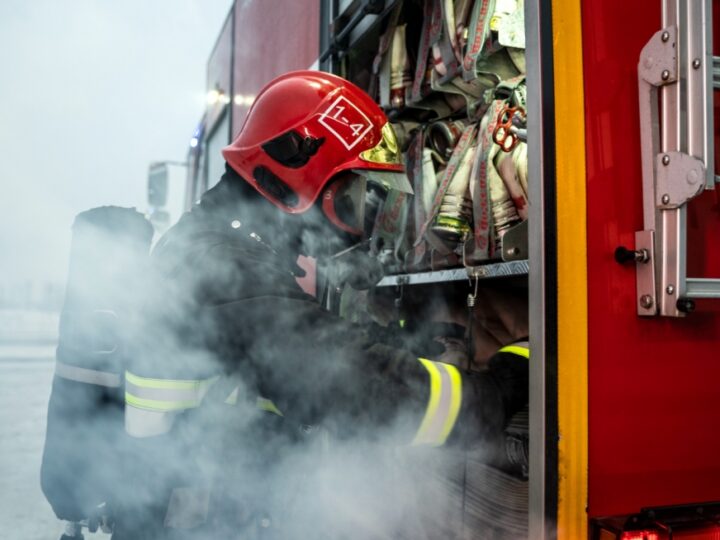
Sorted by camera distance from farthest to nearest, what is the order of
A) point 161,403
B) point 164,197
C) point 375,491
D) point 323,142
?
point 164,197 < point 375,491 < point 323,142 < point 161,403

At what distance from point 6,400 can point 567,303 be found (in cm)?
609

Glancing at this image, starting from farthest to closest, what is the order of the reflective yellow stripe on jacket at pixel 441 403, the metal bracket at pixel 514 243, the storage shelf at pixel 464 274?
the storage shelf at pixel 464 274 → the metal bracket at pixel 514 243 → the reflective yellow stripe on jacket at pixel 441 403

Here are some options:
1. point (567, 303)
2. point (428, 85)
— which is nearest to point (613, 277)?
point (567, 303)

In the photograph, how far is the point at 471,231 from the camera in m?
2.09

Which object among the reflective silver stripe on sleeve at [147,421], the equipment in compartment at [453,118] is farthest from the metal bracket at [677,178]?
the reflective silver stripe on sleeve at [147,421]

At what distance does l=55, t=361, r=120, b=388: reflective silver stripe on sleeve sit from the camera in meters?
1.77

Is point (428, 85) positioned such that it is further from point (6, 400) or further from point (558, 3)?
point (6, 400)

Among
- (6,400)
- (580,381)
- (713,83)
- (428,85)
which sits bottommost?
(6,400)

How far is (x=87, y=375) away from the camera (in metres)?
1.78

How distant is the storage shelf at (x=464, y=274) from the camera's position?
1.62 m

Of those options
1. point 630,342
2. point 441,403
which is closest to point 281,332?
point 441,403

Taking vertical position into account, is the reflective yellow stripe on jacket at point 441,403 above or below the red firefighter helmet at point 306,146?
below

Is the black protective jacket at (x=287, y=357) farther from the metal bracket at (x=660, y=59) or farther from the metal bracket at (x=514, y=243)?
the metal bracket at (x=660, y=59)

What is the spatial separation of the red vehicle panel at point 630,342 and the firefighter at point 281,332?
0.31 m
